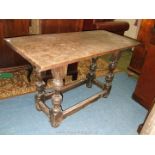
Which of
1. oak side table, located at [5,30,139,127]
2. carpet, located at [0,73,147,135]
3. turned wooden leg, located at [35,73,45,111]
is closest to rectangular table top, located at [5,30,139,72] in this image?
oak side table, located at [5,30,139,127]

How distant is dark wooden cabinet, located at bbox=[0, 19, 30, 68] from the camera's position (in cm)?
234

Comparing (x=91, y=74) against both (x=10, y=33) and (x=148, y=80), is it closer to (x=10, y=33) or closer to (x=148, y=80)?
(x=148, y=80)

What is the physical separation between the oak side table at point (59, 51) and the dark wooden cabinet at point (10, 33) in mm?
516

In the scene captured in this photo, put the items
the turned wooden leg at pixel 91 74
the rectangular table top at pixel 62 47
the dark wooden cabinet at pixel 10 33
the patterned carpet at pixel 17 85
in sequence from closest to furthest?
the rectangular table top at pixel 62 47, the dark wooden cabinet at pixel 10 33, the patterned carpet at pixel 17 85, the turned wooden leg at pixel 91 74

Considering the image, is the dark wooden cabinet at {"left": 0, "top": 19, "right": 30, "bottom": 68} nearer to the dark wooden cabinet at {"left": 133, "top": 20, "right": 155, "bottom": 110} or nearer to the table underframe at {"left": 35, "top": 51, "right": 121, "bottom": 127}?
the table underframe at {"left": 35, "top": 51, "right": 121, "bottom": 127}

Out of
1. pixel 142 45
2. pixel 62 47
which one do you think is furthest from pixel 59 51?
pixel 142 45

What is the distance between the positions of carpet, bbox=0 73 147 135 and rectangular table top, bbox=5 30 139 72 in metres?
0.87

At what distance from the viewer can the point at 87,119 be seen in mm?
2307

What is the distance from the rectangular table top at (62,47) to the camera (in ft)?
5.08

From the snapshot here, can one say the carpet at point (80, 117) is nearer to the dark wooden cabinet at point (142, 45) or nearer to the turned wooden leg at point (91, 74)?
the turned wooden leg at point (91, 74)

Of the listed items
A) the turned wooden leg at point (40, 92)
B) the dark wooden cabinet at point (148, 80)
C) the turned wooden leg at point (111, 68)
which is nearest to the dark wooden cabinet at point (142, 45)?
the dark wooden cabinet at point (148, 80)

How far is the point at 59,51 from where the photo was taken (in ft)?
5.69
